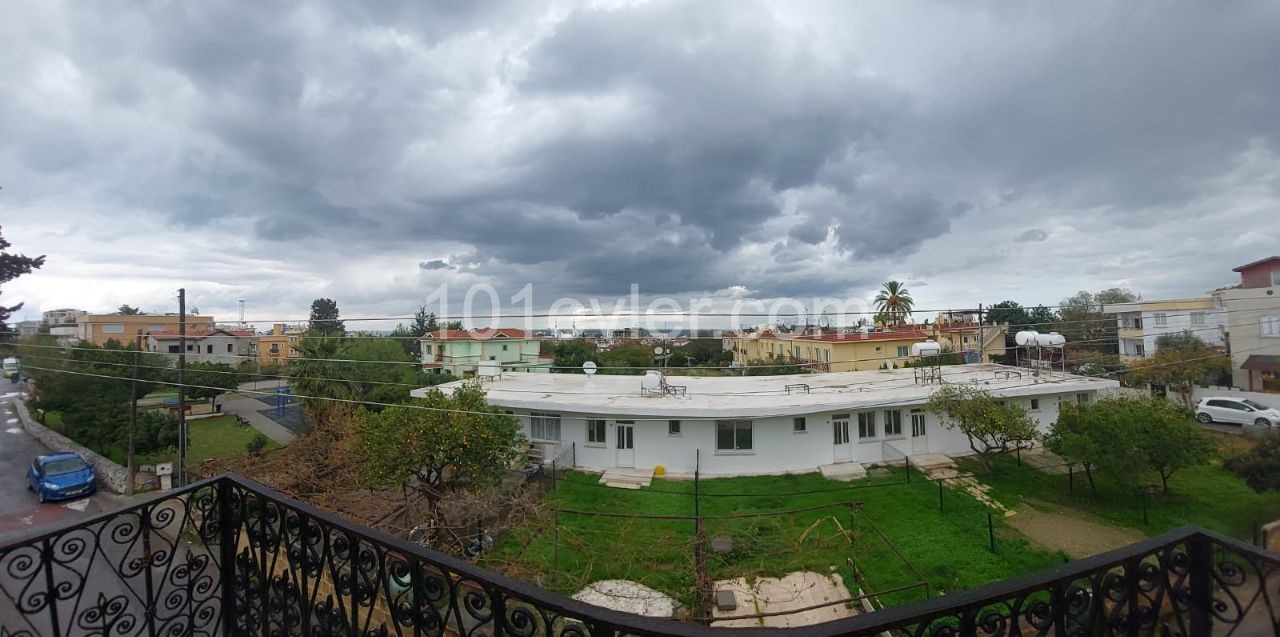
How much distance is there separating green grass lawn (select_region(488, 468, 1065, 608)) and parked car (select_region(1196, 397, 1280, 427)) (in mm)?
14404

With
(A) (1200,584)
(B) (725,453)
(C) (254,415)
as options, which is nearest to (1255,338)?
(B) (725,453)

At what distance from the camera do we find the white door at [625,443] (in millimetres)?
13969

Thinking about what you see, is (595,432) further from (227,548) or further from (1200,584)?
(1200,584)

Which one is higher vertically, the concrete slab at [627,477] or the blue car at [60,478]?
the blue car at [60,478]

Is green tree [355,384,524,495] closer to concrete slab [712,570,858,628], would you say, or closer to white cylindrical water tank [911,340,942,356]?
concrete slab [712,570,858,628]

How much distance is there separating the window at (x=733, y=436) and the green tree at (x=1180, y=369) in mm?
16604

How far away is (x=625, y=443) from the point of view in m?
14.1

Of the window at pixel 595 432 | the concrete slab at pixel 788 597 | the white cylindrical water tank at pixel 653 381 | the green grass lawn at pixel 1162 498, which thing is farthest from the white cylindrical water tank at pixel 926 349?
the concrete slab at pixel 788 597

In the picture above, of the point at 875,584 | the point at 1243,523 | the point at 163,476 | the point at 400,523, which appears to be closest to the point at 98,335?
→ the point at 163,476

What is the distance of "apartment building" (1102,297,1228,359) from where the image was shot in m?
23.7

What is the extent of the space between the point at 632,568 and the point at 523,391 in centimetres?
838

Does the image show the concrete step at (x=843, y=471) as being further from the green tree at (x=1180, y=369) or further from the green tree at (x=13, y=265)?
the green tree at (x=13, y=265)

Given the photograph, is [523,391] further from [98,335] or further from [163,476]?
[98,335]

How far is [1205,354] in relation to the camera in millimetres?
20688
